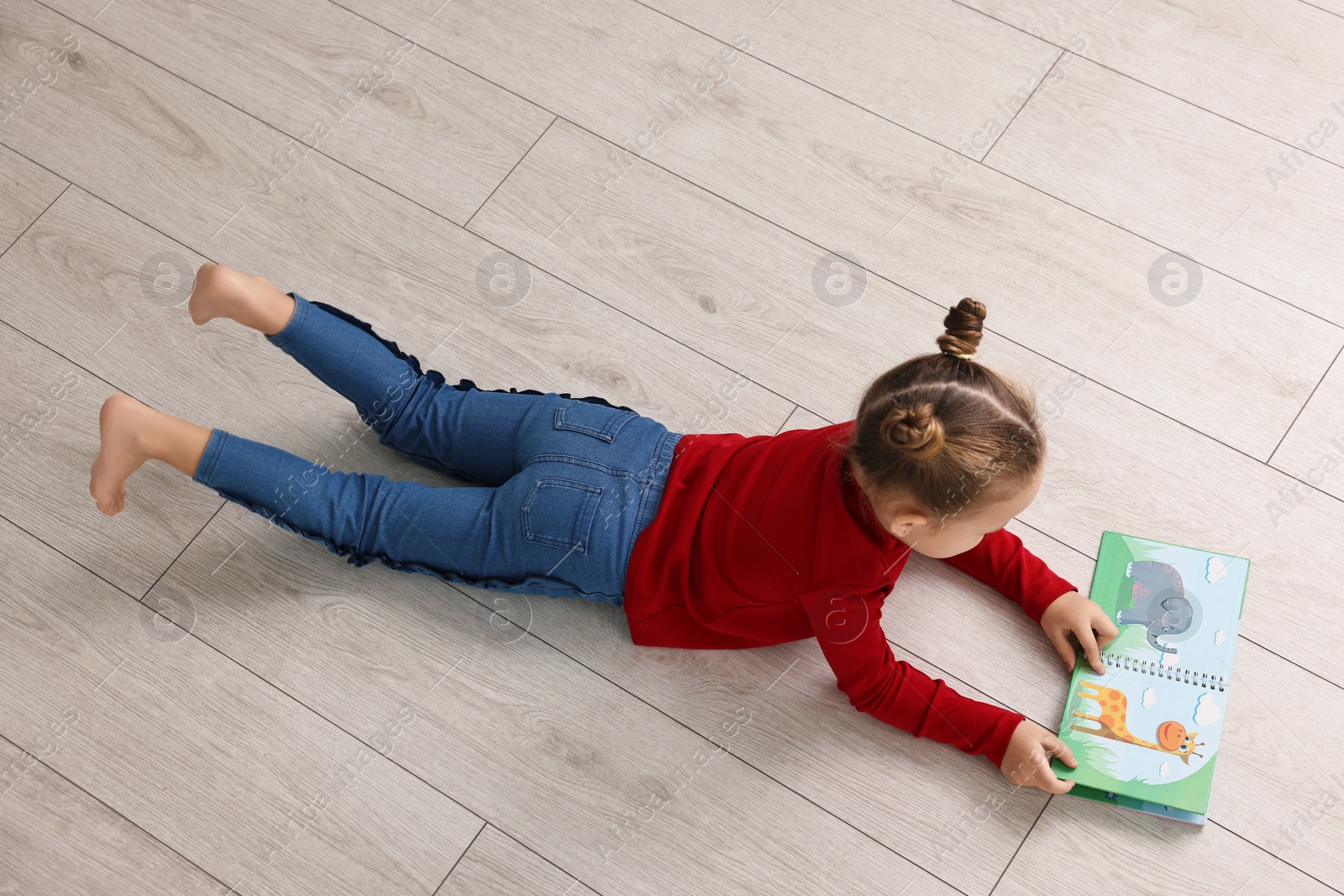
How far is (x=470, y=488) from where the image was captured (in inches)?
38.1

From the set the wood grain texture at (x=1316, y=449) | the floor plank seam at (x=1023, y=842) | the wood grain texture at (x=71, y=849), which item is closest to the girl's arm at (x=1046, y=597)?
the floor plank seam at (x=1023, y=842)

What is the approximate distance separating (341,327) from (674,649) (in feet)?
1.43

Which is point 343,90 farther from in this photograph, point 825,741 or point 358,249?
point 825,741

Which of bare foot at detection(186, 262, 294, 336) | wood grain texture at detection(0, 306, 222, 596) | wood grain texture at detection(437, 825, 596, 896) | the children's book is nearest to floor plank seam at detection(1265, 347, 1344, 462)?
the children's book

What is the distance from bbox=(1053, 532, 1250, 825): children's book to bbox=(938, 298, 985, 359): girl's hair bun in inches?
15.4

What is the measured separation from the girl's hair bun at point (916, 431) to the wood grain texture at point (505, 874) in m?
0.52

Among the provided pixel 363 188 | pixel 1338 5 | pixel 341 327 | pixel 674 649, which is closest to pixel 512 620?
pixel 674 649

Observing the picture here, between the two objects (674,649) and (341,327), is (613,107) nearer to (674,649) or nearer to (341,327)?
(341,327)

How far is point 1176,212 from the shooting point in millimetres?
1116

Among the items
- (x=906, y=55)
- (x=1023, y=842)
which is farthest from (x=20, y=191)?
(x=1023, y=842)

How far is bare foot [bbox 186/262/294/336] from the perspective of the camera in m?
0.89

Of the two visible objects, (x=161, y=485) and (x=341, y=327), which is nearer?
(x=341, y=327)

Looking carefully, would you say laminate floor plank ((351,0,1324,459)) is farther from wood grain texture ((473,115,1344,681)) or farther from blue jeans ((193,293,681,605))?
blue jeans ((193,293,681,605))

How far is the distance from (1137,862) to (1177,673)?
0.17 metres
